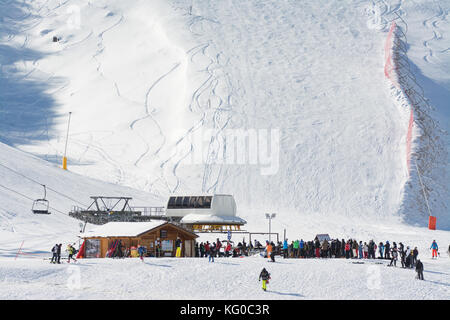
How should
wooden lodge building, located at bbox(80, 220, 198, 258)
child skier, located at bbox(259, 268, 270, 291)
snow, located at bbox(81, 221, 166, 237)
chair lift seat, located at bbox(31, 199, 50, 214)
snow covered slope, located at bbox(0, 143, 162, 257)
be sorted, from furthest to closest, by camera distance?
chair lift seat, located at bbox(31, 199, 50, 214) < snow covered slope, located at bbox(0, 143, 162, 257) < wooden lodge building, located at bbox(80, 220, 198, 258) < snow, located at bbox(81, 221, 166, 237) < child skier, located at bbox(259, 268, 270, 291)

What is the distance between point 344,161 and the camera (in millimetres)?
61000

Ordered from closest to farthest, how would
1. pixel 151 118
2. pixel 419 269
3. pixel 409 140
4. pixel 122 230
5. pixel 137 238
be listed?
pixel 419 269 → pixel 137 238 → pixel 122 230 → pixel 409 140 → pixel 151 118

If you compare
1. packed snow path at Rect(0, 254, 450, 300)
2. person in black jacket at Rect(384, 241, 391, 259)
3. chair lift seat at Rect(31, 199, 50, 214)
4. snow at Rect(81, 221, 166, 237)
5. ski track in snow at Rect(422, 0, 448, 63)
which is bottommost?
packed snow path at Rect(0, 254, 450, 300)

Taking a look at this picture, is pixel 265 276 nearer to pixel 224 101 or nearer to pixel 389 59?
pixel 224 101

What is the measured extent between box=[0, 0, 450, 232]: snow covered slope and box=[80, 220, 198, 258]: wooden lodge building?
2007 cm

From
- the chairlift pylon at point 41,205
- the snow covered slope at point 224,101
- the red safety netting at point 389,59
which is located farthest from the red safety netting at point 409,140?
the chairlift pylon at point 41,205

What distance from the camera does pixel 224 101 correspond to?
2749 inches

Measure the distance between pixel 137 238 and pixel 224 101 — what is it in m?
37.1

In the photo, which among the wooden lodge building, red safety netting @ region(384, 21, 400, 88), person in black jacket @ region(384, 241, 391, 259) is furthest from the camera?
red safety netting @ region(384, 21, 400, 88)

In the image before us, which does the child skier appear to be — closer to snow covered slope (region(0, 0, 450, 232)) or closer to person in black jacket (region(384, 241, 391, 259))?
person in black jacket (region(384, 241, 391, 259))

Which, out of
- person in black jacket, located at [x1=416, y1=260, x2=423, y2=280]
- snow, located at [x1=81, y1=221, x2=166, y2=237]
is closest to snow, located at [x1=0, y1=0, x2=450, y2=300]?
person in black jacket, located at [x1=416, y1=260, x2=423, y2=280]

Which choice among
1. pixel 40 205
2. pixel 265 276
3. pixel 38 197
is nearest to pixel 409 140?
pixel 38 197

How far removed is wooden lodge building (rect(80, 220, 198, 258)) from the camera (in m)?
34.3
